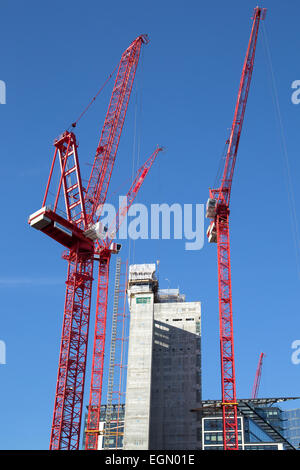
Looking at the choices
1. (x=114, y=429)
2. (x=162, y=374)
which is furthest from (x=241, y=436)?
(x=114, y=429)

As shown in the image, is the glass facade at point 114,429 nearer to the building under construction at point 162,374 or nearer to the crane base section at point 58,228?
the building under construction at point 162,374

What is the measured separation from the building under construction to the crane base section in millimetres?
25862

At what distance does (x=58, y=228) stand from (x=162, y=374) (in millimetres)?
41505

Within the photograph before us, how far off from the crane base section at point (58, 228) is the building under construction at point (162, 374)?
25862mm

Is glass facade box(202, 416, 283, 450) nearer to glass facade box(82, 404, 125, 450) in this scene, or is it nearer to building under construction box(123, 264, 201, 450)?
glass facade box(82, 404, 125, 450)

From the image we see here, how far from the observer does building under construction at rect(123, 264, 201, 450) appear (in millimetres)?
119688

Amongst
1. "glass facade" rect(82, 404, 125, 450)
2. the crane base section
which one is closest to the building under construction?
the crane base section

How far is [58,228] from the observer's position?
10719cm

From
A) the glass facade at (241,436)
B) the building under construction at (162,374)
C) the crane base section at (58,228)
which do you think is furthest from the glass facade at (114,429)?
the crane base section at (58,228)

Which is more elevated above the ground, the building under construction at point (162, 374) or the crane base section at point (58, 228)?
the crane base section at point (58, 228)

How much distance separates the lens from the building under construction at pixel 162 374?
4712 inches

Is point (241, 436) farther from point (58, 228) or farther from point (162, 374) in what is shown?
point (58, 228)
